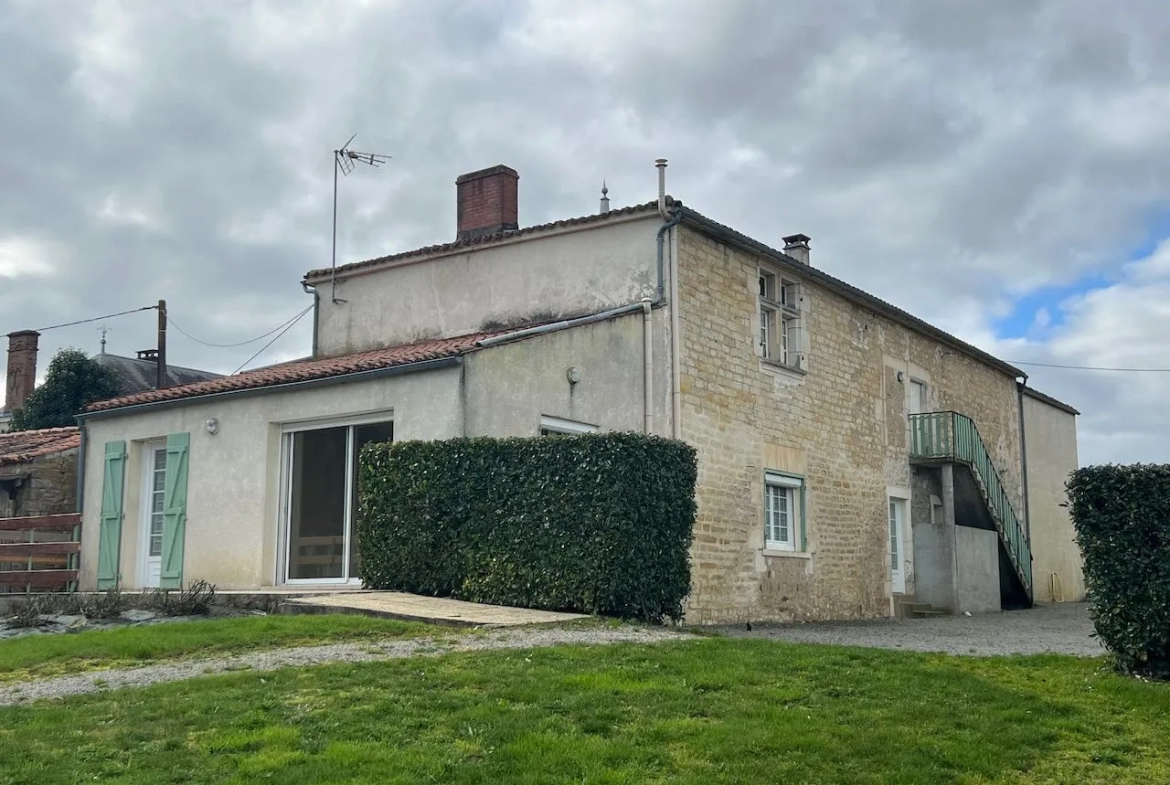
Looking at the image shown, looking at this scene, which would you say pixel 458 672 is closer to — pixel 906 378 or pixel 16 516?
pixel 16 516

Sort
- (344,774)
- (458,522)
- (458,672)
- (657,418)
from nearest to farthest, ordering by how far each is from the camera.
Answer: (344,774) → (458,672) → (458,522) → (657,418)

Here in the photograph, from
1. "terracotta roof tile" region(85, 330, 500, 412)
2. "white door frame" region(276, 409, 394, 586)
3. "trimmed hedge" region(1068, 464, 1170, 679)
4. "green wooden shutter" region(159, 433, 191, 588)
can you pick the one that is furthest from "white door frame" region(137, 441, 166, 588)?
"trimmed hedge" region(1068, 464, 1170, 679)

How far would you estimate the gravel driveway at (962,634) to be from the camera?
1092 centimetres

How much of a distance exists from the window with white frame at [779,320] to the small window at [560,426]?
11.6 feet

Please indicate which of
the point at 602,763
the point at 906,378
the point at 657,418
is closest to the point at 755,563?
the point at 657,418

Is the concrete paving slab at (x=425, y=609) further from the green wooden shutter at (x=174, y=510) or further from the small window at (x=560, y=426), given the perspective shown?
the green wooden shutter at (x=174, y=510)

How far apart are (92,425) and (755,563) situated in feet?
31.5

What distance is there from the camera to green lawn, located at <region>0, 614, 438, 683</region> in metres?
8.83

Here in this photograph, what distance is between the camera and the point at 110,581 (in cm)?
1630

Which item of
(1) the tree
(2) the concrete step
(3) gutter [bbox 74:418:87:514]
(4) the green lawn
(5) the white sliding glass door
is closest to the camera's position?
(4) the green lawn

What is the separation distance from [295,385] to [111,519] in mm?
3900

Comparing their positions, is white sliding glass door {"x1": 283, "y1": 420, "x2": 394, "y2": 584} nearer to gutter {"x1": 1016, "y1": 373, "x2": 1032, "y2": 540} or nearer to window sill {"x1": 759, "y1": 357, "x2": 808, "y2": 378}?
window sill {"x1": 759, "y1": 357, "x2": 808, "y2": 378}

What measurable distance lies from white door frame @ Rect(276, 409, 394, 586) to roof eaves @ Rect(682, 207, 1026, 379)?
15.7ft

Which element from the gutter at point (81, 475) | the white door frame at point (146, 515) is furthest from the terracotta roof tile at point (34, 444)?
the white door frame at point (146, 515)
